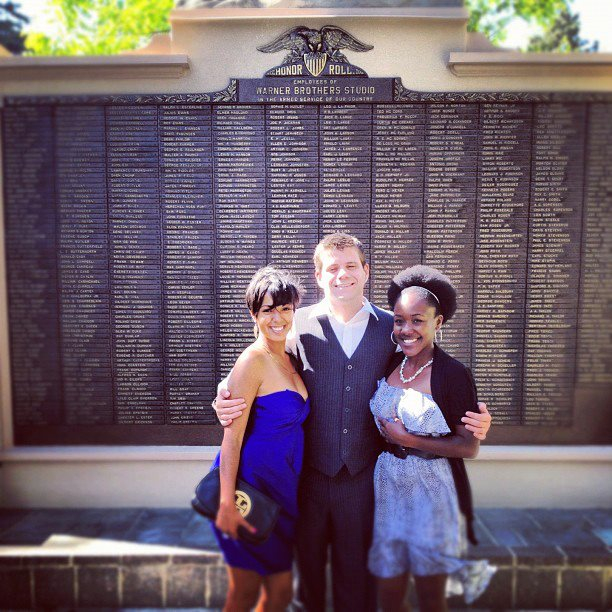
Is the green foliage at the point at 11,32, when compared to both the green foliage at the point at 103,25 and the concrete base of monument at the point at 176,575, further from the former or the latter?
the concrete base of monument at the point at 176,575

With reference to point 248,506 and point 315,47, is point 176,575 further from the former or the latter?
point 315,47

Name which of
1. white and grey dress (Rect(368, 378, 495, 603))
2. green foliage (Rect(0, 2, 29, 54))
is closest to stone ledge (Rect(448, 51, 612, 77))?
white and grey dress (Rect(368, 378, 495, 603))

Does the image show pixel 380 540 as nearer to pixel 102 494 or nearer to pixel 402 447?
pixel 402 447

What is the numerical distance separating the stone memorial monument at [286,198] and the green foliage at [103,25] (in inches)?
218

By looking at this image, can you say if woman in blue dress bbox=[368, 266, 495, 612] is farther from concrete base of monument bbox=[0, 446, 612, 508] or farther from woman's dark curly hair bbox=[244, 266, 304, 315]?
concrete base of monument bbox=[0, 446, 612, 508]

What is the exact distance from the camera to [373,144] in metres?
3.86

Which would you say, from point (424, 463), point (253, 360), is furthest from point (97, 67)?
point (424, 463)

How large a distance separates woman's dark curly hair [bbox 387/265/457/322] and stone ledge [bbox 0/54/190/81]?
100 inches

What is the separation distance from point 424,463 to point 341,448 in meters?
0.43

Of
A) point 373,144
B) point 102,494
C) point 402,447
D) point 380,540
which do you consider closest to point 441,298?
point 402,447

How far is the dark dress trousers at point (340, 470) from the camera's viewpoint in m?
2.55

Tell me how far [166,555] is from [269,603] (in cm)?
114

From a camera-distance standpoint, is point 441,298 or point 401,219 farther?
point 401,219

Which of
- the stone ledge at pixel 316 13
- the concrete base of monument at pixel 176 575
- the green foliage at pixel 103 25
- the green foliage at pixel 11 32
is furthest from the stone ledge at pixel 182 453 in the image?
the green foliage at pixel 11 32
